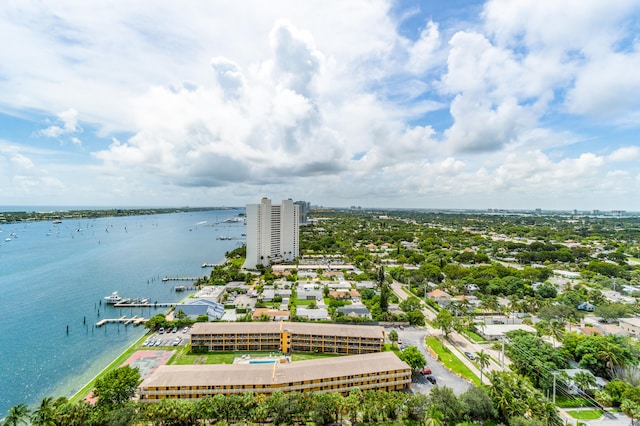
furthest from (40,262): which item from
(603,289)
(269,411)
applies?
(603,289)

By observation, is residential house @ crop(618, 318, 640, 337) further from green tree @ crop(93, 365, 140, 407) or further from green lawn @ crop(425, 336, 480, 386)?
green tree @ crop(93, 365, 140, 407)

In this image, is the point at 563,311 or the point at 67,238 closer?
the point at 563,311

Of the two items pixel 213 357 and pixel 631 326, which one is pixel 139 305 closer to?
pixel 213 357

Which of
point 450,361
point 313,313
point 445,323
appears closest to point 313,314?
point 313,313

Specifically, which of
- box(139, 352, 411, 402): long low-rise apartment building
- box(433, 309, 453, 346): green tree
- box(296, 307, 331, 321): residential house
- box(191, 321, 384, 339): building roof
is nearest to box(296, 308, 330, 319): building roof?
box(296, 307, 331, 321): residential house

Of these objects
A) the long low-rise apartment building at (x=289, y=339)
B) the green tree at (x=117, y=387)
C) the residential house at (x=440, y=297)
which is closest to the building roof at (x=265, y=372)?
the green tree at (x=117, y=387)

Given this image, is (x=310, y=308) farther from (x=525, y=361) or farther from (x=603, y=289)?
(x=603, y=289)
